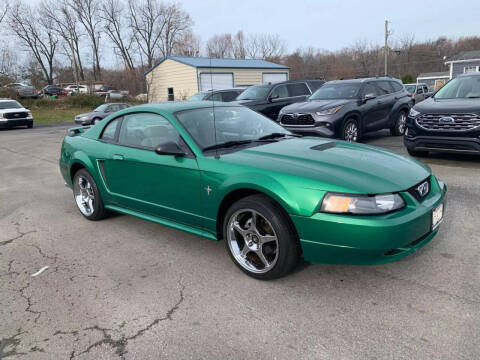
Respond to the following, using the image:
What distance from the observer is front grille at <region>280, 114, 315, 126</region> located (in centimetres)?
866

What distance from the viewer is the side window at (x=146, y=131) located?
3.86 metres

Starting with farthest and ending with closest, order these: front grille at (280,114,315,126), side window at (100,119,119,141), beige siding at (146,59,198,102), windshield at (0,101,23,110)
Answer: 1. beige siding at (146,59,198,102)
2. windshield at (0,101,23,110)
3. front grille at (280,114,315,126)
4. side window at (100,119,119,141)

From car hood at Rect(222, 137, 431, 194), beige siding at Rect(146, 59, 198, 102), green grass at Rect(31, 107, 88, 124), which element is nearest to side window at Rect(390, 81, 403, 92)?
car hood at Rect(222, 137, 431, 194)

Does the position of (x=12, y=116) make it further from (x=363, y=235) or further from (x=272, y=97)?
(x=363, y=235)

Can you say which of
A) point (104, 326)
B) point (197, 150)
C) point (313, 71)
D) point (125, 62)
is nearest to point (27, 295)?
point (104, 326)

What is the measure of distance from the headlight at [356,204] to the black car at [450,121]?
4.59 meters

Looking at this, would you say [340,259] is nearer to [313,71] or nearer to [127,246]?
[127,246]

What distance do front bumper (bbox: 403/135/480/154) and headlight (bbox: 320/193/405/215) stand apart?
4.56 metres

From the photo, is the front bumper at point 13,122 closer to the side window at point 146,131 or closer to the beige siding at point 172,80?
the beige siding at point 172,80

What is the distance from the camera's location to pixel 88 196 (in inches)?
197

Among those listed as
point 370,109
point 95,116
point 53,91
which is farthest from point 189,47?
point 53,91

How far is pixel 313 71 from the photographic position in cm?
5709

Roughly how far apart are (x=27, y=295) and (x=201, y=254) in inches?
60.3

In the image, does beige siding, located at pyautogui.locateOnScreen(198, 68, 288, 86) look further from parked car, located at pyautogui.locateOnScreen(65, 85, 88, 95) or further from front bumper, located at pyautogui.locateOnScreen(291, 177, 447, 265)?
front bumper, located at pyautogui.locateOnScreen(291, 177, 447, 265)
